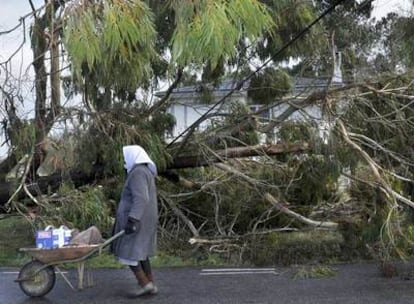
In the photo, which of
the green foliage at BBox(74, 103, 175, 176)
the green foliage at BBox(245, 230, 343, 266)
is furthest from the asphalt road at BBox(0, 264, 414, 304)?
the green foliage at BBox(74, 103, 175, 176)

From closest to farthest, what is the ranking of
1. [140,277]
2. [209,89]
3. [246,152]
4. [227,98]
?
[140,277]
[246,152]
[227,98]
[209,89]

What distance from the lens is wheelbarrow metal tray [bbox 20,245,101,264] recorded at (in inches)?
294

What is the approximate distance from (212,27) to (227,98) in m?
6.72

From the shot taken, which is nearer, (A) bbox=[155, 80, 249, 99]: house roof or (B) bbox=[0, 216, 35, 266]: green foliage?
(B) bbox=[0, 216, 35, 266]: green foliage

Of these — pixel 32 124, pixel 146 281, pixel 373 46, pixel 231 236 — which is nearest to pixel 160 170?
pixel 231 236

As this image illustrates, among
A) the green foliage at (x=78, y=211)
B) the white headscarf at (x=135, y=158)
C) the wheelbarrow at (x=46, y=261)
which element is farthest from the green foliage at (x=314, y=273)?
the green foliage at (x=78, y=211)

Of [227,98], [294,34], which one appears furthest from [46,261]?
[294,34]

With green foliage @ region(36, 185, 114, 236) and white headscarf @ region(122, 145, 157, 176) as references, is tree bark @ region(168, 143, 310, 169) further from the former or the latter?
white headscarf @ region(122, 145, 157, 176)

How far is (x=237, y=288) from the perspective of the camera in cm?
816

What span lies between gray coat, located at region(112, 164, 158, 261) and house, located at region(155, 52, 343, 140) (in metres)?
3.63

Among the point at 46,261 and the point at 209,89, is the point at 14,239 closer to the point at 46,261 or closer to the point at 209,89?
the point at 209,89

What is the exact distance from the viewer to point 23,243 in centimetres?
1206

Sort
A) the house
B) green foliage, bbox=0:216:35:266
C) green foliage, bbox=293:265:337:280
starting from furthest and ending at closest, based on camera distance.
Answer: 1. green foliage, bbox=0:216:35:266
2. the house
3. green foliage, bbox=293:265:337:280

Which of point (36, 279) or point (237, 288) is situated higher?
point (36, 279)
